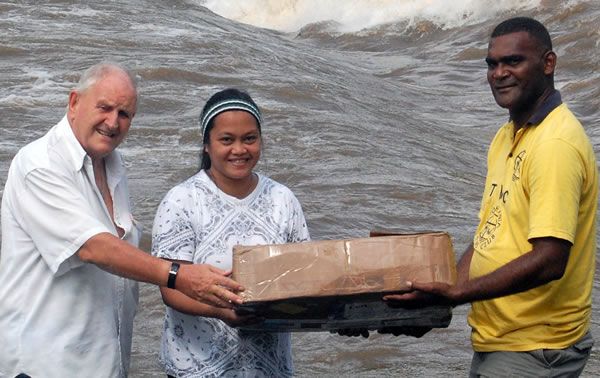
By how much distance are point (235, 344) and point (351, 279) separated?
0.59 m

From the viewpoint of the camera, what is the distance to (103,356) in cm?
409

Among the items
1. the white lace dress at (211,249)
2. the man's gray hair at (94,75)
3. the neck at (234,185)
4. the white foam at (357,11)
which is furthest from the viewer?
the white foam at (357,11)

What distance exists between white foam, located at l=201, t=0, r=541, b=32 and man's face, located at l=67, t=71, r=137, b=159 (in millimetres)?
20497

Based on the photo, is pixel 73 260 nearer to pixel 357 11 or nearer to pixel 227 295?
pixel 227 295

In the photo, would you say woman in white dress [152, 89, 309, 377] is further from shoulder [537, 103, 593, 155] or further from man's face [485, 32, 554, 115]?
shoulder [537, 103, 593, 155]

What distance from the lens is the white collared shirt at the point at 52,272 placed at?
3.93 meters

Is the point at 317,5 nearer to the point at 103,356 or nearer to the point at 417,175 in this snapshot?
the point at 417,175

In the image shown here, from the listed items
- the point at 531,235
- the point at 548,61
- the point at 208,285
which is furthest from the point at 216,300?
the point at 548,61

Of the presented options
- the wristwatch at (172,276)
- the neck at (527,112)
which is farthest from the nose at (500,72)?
the wristwatch at (172,276)

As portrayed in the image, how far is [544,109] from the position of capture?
396cm

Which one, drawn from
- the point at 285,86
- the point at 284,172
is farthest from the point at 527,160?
the point at 285,86

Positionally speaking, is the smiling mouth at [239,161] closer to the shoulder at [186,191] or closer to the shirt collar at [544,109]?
the shoulder at [186,191]

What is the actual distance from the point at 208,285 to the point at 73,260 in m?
0.41

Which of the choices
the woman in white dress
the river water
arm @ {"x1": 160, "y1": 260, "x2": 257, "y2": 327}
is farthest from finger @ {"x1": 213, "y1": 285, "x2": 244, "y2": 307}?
the river water
